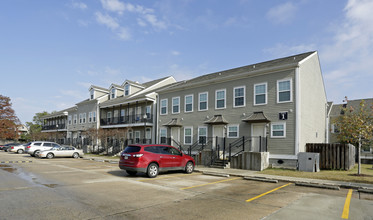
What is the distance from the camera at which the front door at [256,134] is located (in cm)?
1835

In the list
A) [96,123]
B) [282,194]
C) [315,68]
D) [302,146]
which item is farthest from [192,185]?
[96,123]

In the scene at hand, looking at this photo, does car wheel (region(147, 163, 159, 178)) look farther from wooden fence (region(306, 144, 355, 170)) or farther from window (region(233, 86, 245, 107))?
wooden fence (region(306, 144, 355, 170))

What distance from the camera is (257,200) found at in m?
8.07

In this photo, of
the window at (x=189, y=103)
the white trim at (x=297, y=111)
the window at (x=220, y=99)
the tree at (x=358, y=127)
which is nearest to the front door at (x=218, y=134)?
the window at (x=220, y=99)

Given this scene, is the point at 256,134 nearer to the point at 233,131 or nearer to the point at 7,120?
the point at 233,131

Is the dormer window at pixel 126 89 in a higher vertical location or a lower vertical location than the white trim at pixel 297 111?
higher

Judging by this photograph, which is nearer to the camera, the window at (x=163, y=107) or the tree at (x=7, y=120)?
the window at (x=163, y=107)

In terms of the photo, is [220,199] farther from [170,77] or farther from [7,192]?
[170,77]

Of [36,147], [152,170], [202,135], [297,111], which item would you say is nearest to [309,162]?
[297,111]

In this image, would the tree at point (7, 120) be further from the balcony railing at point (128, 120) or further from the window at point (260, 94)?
the window at point (260, 94)

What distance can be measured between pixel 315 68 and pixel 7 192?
72.1ft

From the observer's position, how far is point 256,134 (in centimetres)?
1888

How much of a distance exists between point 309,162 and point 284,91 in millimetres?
5019

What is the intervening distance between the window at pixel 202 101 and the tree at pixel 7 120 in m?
45.4
